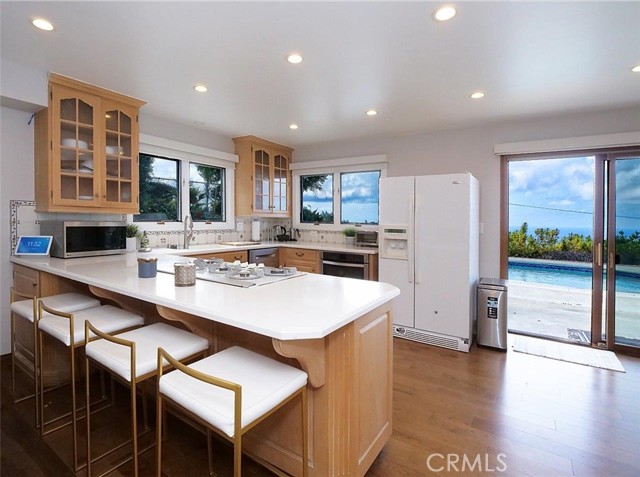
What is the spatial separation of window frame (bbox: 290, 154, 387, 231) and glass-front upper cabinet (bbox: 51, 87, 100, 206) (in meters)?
2.86

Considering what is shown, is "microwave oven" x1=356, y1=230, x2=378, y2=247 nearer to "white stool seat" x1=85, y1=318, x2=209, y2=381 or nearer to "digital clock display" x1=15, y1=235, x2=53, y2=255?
"white stool seat" x1=85, y1=318, x2=209, y2=381

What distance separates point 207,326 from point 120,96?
98.9 inches

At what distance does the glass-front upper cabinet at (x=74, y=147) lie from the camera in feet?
8.77

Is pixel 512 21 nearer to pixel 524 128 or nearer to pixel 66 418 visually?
pixel 524 128

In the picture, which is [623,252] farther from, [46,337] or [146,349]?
[46,337]

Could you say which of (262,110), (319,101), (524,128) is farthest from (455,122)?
(262,110)

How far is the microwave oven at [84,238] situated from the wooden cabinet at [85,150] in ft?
0.50

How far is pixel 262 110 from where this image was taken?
342cm

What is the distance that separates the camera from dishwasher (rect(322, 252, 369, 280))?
3.95 metres

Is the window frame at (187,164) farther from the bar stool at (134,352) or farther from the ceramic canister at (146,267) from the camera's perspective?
the bar stool at (134,352)

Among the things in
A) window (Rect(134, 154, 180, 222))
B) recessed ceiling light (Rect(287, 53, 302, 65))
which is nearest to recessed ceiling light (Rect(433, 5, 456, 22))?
recessed ceiling light (Rect(287, 53, 302, 65))

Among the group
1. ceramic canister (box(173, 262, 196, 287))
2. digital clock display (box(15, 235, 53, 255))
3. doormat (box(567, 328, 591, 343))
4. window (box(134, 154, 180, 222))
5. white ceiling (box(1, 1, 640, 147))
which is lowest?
doormat (box(567, 328, 591, 343))

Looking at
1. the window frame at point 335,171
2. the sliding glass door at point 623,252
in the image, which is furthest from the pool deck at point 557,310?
the window frame at point 335,171

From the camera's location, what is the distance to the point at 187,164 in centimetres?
410
